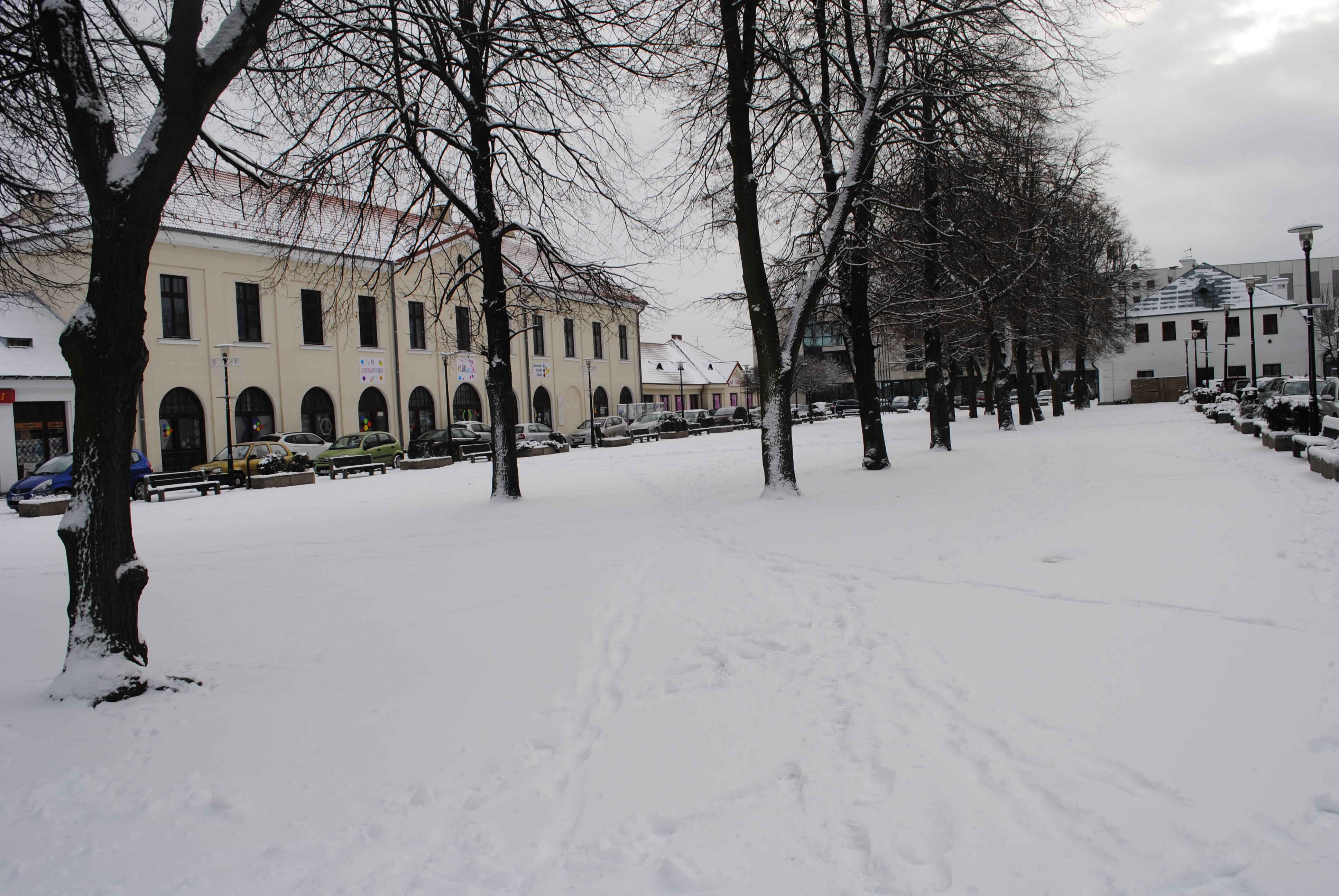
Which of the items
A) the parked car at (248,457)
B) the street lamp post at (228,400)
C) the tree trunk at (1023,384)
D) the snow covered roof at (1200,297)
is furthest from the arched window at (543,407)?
the snow covered roof at (1200,297)

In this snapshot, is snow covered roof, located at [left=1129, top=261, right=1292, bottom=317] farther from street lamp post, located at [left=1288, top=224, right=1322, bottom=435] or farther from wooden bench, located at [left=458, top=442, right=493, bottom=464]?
wooden bench, located at [left=458, top=442, right=493, bottom=464]

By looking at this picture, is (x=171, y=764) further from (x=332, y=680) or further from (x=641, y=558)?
(x=641, y=558)

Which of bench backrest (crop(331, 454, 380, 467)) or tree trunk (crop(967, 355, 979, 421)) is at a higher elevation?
tree trunk (crop(967, 355, 979, 421))

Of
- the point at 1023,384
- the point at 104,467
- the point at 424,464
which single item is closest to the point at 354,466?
the point at 424,464

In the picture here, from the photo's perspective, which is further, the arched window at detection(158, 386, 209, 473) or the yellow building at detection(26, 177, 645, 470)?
the arched window at detection(158, 386, 209, 473)

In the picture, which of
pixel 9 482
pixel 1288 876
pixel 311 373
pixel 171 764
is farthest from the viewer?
pixel 311 373

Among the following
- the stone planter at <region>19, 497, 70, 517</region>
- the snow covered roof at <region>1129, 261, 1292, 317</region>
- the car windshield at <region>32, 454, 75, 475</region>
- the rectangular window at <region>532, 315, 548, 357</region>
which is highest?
the snow covered roof at <region>1129, 261, 1292, 317</region>

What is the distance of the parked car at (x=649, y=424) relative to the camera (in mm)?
38812

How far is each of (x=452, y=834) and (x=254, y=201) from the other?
27.0 m

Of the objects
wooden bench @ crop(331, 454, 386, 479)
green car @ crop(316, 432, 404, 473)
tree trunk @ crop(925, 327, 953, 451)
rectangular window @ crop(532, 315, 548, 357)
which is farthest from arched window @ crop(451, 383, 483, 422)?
tree trunk @ crop(925, 327, 953, 451)

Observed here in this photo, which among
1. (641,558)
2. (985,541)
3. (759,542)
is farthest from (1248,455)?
(641,558)

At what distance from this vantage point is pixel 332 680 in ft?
16.4

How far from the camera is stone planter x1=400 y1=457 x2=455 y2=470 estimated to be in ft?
87.5

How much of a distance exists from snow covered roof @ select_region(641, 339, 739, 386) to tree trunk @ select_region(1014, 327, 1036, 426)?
2884 cm
